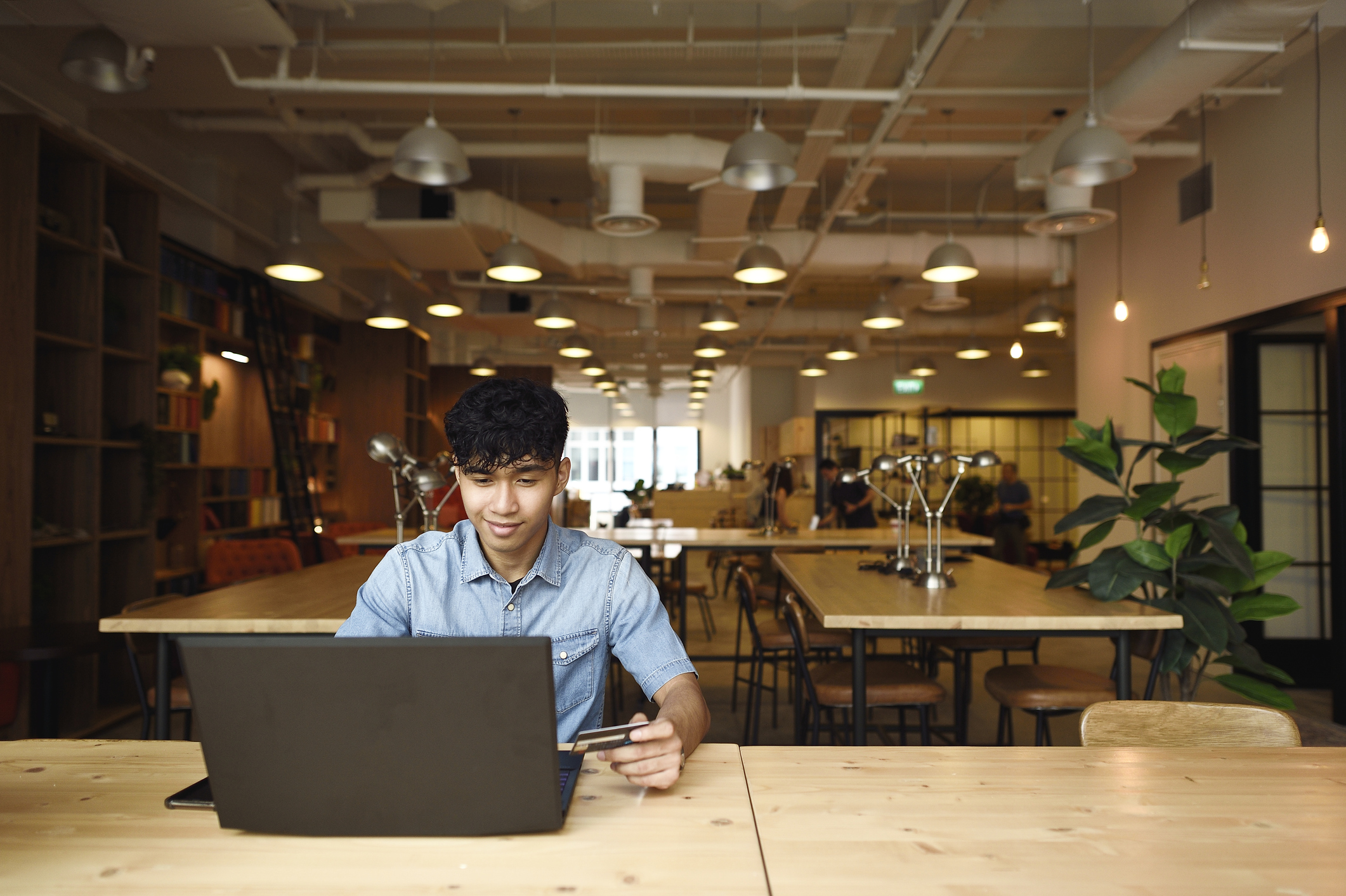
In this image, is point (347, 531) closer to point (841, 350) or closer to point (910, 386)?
point (841, 350)

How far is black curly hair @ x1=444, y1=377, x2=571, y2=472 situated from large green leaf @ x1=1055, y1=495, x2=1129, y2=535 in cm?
302

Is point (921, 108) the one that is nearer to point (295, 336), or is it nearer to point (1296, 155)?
point (1296, 155)

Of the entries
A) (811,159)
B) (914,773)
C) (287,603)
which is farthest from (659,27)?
(914,773)

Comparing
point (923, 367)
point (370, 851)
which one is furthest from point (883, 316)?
point (370, 851)

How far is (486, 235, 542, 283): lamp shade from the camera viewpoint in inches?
229

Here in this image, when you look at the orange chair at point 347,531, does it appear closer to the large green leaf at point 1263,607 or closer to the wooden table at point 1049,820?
the large green leaf at point 1263,607

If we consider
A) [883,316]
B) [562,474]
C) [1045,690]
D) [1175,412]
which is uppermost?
[883,316]

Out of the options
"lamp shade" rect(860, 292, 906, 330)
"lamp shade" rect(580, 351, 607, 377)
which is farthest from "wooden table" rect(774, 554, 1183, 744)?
"lamp shade" rect(580, 351, 607, 377)

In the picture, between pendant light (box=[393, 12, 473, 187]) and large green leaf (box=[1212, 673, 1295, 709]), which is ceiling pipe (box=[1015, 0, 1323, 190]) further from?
pendant light (box=[393, 12, 473, 187])

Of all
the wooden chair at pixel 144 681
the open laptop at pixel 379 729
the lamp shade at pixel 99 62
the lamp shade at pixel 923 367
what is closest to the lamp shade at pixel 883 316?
the lamp shade at pixel 923 367

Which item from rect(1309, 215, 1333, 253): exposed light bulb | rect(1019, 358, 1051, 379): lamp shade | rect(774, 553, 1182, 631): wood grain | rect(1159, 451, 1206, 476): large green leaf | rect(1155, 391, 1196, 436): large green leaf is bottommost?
rect(774, 553, 1182, 631): wood grain

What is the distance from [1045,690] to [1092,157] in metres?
2.22

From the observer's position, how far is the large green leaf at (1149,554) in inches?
142

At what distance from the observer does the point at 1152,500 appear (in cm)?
373
